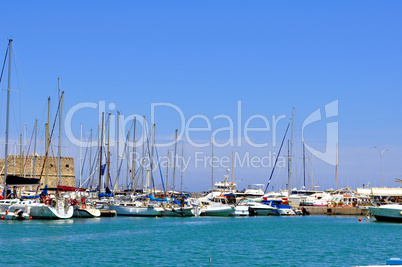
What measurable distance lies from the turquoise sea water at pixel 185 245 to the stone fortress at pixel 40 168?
131ft

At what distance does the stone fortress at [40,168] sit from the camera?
9088 centimetres

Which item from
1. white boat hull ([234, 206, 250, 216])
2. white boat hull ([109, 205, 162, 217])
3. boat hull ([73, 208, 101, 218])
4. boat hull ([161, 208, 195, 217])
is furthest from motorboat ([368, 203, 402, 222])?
boat hull ([73, 208, 101, 218])

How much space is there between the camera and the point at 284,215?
80312mm

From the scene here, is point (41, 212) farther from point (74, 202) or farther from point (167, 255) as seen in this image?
point (167, 255)

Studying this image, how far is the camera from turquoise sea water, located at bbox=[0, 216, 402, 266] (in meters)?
29.9

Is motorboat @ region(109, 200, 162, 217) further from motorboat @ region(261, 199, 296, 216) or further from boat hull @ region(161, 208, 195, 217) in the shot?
motorboat @ region(261, 199, 296, 216)

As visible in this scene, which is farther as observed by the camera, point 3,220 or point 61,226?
point 3,220

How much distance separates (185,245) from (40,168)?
62.3 metres

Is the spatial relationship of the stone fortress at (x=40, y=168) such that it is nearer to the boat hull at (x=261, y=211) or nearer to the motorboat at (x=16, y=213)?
the motorboat at (x=16, y=213)

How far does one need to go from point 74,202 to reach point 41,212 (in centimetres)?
772

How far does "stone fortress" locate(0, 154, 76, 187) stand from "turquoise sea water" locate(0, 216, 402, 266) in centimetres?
3979

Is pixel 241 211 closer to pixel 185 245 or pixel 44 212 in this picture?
pixel 44 212

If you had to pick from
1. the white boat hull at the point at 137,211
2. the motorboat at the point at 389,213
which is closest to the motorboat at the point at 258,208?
the white boat hull at the point at 137,211

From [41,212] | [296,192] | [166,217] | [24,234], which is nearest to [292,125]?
[296,192]
